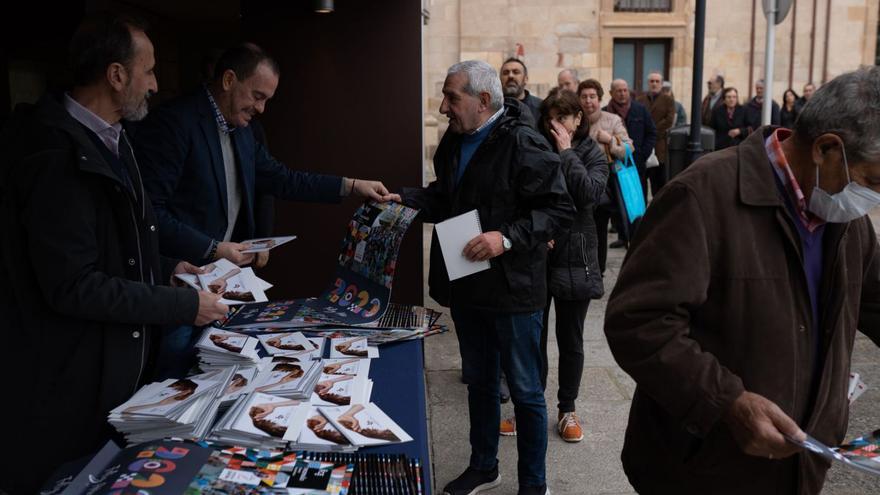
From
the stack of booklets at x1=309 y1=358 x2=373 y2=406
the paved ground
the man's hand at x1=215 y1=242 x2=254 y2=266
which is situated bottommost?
the paved ground

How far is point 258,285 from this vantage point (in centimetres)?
284

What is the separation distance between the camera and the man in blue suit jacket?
10.3ft

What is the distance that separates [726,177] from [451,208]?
175cm

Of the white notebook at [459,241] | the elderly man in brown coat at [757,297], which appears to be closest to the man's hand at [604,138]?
the white notebook at [459,241]

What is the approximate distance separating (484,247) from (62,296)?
1.64m

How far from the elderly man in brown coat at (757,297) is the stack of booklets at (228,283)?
4.44 feet

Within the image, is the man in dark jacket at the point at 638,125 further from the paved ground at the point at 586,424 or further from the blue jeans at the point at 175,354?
the blue jeans at the point at 175,354

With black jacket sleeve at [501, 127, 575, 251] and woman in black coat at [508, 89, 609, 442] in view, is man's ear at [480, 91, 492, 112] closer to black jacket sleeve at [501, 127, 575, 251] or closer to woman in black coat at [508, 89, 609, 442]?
black jacket sleeve at [501, 127, 575, 251]

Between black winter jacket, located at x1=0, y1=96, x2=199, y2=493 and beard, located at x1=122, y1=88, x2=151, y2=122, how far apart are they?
0.19m

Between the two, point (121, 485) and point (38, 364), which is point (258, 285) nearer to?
point (38, 364)

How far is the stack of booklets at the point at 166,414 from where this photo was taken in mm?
2102

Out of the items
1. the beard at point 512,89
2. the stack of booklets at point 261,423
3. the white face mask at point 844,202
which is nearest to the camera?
the white face mask at point 844,202

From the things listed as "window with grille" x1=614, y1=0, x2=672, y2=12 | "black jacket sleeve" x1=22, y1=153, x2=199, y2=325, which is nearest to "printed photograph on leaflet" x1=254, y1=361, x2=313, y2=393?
"black jacket sleeve" x1=22, y1=153, x2=199, y2=325

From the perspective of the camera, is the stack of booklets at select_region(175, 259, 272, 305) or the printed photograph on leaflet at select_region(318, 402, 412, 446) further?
the stack of booklets at select_region(175, 259, 272, 305)
